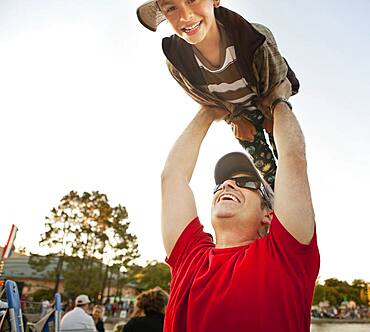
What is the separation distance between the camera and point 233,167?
2.28 m

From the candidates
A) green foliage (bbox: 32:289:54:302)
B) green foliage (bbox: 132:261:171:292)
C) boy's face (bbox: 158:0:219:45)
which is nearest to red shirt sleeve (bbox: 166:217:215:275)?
boy's face (bbox: 158:0:219:45)

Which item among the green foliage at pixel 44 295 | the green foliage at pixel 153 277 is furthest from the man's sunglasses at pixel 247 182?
the green foliage at pixel 153 277

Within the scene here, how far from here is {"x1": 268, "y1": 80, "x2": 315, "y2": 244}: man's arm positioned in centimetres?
169

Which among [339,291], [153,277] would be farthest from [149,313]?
[339,291]

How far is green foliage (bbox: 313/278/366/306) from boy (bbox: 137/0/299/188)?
77.7 meters

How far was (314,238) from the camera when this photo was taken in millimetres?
1752

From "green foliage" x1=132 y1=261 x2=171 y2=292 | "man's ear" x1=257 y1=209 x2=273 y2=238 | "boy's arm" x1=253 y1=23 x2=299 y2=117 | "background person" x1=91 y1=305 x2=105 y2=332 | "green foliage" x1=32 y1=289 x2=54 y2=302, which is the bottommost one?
"background person" x1=91 y1=305 x2=105 y2=332

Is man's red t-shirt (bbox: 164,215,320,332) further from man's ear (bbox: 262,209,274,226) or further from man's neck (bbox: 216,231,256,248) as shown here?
man's ear (bbox: 262,209,274,226)

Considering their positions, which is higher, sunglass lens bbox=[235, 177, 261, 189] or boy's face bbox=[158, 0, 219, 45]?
boy's face bbox=[158, 0, 219, 45]

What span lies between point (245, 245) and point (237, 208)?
19cm

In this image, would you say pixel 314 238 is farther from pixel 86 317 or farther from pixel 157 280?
pixel 157 280

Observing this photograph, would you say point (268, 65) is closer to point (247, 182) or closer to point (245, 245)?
point (247, 182)

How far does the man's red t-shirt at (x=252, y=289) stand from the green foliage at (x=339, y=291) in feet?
256

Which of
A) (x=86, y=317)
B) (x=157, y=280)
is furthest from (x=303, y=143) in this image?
(x=157, y=280)
